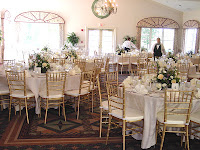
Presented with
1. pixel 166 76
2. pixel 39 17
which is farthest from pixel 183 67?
pixel 39 17

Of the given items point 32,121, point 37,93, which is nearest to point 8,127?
point 32,121

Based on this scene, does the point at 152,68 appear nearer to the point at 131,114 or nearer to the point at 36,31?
the point at 131,114

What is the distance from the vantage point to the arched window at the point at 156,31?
46.0ft

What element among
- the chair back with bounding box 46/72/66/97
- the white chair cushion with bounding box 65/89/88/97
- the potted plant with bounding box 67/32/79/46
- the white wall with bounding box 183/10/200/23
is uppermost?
the white wall with bounding box 183/10/200/23

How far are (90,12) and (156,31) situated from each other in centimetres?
452

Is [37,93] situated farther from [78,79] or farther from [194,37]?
[194,37]

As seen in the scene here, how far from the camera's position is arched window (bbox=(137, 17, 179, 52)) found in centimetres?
1403

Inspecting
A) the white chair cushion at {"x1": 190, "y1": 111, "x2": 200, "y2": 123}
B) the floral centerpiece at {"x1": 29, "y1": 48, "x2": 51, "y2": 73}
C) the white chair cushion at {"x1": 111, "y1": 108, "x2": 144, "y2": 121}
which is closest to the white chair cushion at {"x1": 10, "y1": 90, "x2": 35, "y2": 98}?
the floral centerpiece at {"x1": 29, "y1": 48, "x2": 51, "y2": 73}

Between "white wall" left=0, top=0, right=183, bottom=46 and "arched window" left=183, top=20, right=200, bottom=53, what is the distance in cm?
91

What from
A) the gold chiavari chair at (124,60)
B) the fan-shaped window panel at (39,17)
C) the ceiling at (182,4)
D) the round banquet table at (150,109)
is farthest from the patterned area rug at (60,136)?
the ceiling at (182,4)

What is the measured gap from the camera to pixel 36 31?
13062mm

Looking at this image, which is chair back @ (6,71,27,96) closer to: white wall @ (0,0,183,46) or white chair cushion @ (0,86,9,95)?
white chair cushion @ (0,86,9,95)

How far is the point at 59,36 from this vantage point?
1316cm

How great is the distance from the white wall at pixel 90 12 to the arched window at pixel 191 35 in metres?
0.91
